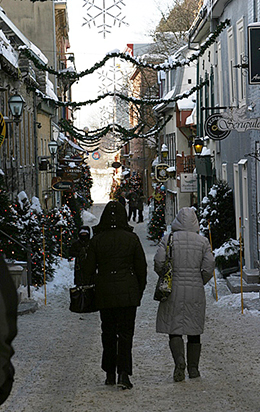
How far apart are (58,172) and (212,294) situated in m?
15.4

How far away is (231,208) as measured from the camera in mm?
18797

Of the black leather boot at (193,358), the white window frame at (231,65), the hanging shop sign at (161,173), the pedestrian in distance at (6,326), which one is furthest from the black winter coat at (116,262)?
the hanging shop sign at (161,173)

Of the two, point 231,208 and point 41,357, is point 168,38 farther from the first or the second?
point 41,357

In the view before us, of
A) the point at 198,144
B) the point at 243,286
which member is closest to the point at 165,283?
the point at 243,286

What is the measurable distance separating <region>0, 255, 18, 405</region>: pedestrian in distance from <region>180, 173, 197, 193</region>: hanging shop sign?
1016 inches

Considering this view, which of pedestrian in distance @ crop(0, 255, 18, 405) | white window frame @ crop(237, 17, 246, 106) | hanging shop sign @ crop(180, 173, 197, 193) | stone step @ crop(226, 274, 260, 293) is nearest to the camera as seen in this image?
pedestrian in distance @ crop(0, 255, 18, 405)

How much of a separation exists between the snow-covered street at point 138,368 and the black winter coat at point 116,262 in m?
0.86

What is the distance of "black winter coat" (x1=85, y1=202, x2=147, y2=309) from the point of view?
7.20m

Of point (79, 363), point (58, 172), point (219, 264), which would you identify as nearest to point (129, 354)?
point (79, 363)

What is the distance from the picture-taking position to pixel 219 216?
60.9 ft

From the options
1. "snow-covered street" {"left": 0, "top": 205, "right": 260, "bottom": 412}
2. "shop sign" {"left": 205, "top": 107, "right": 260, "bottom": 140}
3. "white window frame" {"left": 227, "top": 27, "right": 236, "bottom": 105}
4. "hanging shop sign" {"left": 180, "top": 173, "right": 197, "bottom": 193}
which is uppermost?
"white window frame" {"left": 227, "top": 27, "right": 236, "bottom": 105}

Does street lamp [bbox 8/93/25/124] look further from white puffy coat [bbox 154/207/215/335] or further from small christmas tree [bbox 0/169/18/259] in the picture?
white puffy coat [bbox 154/207/215/335]

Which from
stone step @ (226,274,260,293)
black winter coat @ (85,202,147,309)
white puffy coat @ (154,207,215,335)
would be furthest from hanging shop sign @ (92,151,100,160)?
black winter coat @ (85,202,147,309)

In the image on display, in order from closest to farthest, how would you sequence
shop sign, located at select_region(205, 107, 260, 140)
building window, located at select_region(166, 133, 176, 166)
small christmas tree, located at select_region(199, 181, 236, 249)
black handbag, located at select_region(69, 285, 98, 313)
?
black handbag, located at select_region(69, 285, 98, 313) < shop sign, located at select_region(205, 107, 260, 140) < small christmas tree, located at select_region(199, 181, 236, 249) < building window, located at select_region(166, 133, 176, 166)
